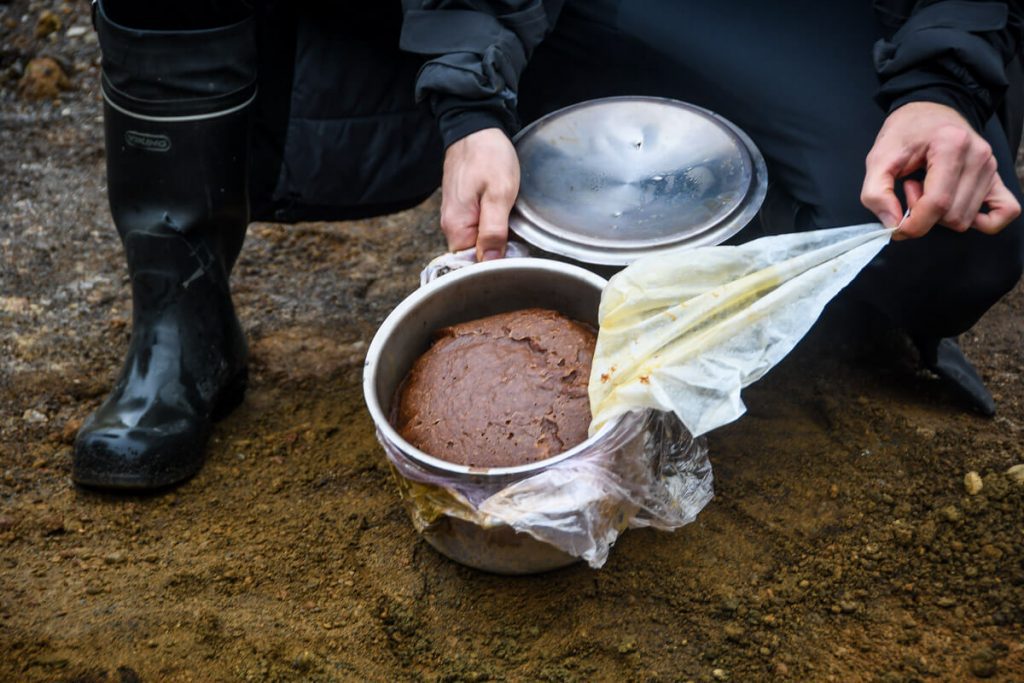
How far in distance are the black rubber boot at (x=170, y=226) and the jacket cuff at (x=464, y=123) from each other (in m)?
0.43

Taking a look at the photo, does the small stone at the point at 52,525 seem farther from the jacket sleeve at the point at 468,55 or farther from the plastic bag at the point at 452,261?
the jacket sleeve at the point at 468,55

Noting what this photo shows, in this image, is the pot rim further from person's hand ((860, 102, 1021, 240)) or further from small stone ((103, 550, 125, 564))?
small stone ((103, 550, 125, 564))

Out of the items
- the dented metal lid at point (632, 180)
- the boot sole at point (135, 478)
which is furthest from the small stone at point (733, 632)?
the boot sole at point (135, 478)

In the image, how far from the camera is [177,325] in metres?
1.91

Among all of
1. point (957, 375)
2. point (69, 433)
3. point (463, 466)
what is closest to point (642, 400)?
point (463, 466)

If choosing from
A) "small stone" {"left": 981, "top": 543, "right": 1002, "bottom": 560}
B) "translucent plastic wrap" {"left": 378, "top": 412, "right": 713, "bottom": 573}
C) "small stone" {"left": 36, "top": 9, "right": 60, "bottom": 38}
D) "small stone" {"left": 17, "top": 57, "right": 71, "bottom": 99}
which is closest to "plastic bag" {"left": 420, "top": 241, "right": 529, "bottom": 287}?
"translucent plastic wrap" {"left": 378, "top": 412, "right": 713, "bottom": 573}

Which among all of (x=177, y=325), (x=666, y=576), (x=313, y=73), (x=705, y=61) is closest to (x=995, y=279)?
(x=705, y=61)

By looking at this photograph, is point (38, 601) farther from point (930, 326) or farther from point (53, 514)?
point (930, 326)

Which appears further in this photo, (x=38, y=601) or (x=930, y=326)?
(x=930, y=326)

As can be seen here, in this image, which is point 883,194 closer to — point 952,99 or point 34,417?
Answer: point 952,99

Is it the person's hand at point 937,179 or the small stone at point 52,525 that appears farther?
the small stone at point 52,525

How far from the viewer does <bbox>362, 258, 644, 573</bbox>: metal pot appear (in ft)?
4.58

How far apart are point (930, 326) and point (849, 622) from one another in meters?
0.65

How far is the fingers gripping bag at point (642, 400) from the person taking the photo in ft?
4.48
